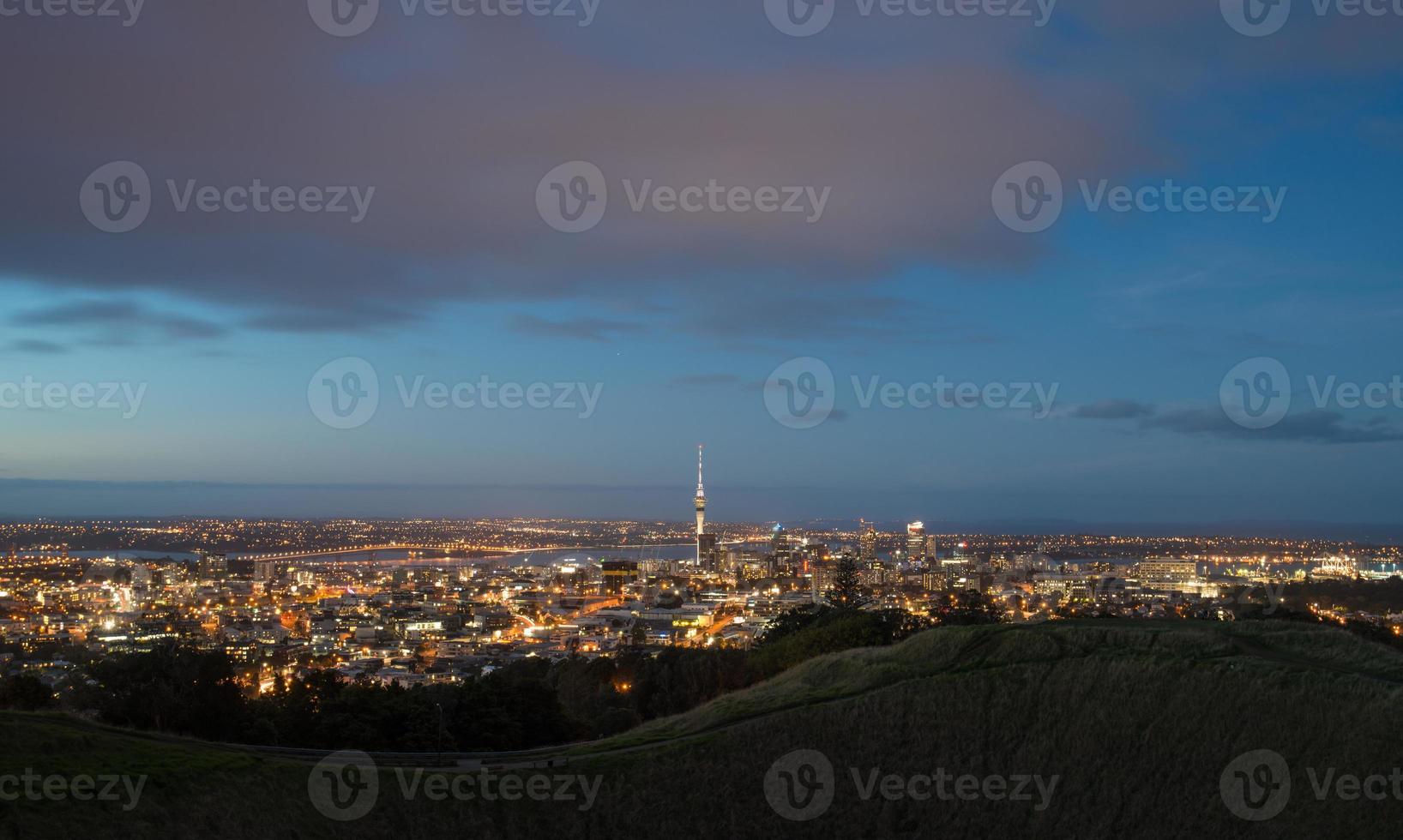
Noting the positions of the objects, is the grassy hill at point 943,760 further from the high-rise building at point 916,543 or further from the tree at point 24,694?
the high-rise building at point 916,543

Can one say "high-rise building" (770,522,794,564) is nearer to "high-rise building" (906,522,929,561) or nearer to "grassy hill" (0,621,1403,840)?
"high-rise building" (906,522,929,561)

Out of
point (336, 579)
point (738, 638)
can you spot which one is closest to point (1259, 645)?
point (738, 638)

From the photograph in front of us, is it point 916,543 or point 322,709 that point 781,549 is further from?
point 322,709

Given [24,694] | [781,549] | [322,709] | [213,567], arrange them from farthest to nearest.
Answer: [781,549] → [213,567] → [322,709] → [24,694]

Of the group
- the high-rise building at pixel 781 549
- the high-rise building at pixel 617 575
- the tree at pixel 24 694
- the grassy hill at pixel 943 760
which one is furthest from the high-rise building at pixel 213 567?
the grassy hill at pixel 943 760

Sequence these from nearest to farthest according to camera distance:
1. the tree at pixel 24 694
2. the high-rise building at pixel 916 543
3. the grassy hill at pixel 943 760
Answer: the grassy hill at pixel 943 760 → the tree at pixel 24 694 → the high-rise building at pixel 916 543

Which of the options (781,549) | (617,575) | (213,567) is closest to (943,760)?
(617,575)

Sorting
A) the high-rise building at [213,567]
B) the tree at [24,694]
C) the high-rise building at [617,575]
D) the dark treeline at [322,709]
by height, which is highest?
the tree at [24,694]

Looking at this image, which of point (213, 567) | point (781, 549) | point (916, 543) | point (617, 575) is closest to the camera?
point (213, 567)

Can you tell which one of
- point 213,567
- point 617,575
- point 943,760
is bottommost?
point 617,575
